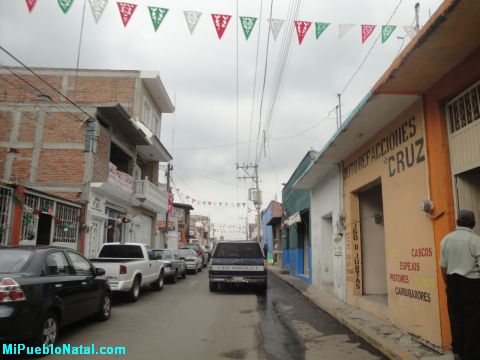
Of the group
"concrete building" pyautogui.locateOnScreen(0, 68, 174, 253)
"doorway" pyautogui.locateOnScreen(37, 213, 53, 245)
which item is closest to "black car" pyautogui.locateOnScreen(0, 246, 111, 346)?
"doorway" pyautogui.locateOnScreen(37, 213, 53, 245)

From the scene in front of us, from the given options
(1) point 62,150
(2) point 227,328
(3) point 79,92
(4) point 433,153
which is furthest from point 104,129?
(4) point 433,153

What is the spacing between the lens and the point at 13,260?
6238mm

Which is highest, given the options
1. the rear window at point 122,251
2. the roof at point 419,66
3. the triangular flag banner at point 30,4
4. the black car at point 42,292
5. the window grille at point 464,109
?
the triangular flag banner at point 30,4

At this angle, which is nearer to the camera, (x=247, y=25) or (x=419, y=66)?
(x=419, y=66)

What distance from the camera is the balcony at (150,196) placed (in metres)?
25.0

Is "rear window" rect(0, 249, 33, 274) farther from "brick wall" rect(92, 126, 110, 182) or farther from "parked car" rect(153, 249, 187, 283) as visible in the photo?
"brick wall" rect(92, 126, 110, 182)

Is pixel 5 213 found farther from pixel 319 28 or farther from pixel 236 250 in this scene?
pixel 319 28

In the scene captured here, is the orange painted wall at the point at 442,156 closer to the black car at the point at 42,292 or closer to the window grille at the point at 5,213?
the black car at the point at 42,292

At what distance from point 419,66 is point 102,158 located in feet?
53.1

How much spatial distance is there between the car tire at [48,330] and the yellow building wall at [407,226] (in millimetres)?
5767

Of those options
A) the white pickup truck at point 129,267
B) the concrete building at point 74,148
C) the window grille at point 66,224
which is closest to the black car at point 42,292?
the white pickup truck at point 129,267

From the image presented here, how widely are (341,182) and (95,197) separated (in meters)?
Answer: 11.5

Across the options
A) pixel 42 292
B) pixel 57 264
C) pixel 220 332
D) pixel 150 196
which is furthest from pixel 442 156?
pixel 150 196

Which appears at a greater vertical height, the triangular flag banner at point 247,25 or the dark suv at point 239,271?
the triangular flag banner at point 247,25
